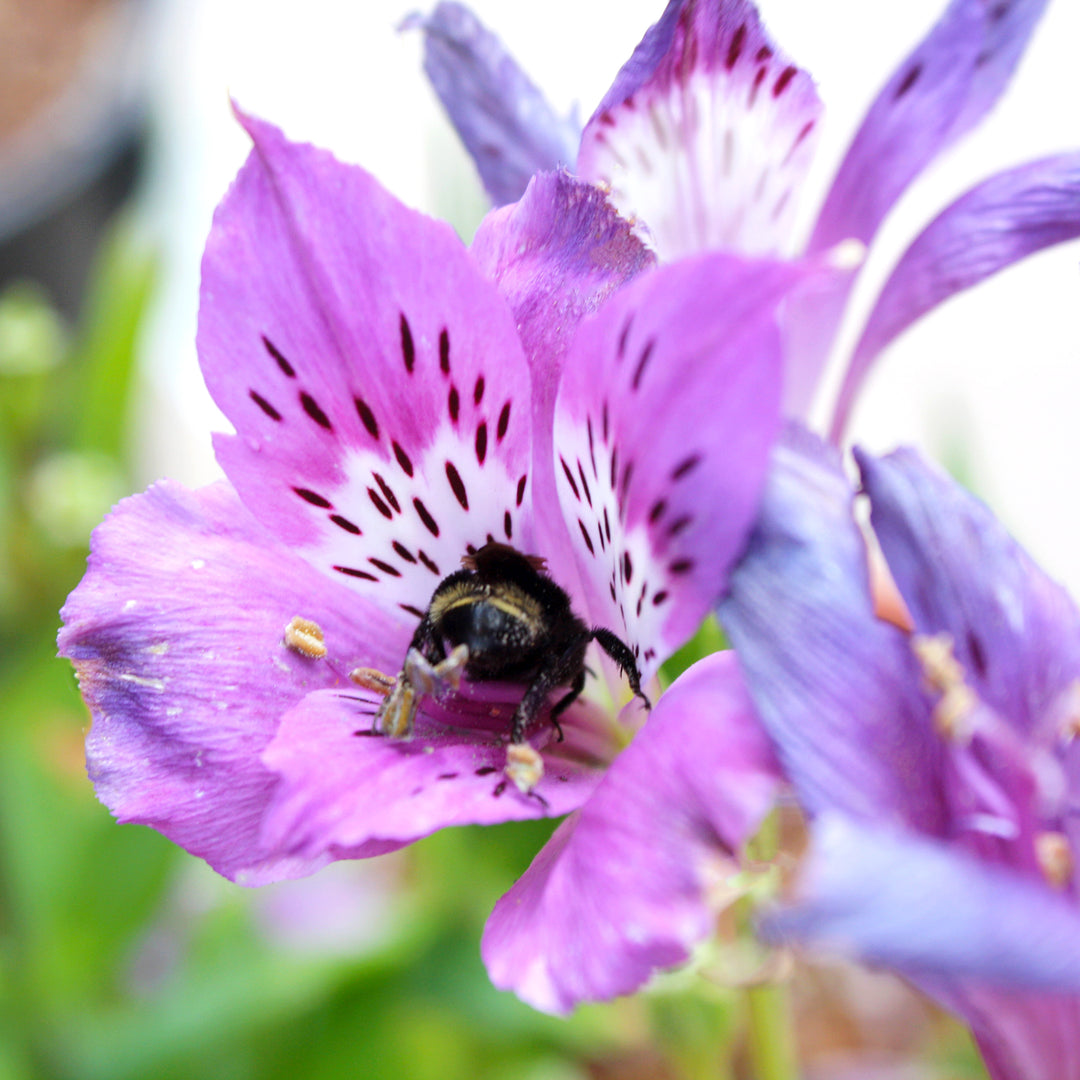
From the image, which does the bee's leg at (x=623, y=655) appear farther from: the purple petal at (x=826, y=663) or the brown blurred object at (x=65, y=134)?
the brown blurred object at (x=65, y=134)

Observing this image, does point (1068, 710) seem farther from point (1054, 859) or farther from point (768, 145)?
point (768, 145)

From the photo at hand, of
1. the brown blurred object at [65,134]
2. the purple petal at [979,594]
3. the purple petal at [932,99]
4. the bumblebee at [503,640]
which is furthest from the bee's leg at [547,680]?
the brown blurred object at [65,134]

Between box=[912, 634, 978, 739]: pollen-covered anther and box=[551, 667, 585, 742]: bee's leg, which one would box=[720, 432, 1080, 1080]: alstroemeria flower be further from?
box=[551, 667, 585, 742]: bee's leg

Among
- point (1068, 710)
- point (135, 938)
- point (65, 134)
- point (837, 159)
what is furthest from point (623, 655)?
point (65, 134)

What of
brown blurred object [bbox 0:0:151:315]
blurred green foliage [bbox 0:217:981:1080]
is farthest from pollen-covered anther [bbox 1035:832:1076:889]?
brown blurred object [bbox 0:0:151:315]

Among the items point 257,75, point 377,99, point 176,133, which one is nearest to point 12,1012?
point 377,99

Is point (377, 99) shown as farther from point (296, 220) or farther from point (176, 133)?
point (296, 220)

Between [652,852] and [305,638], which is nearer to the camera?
[652,852]
